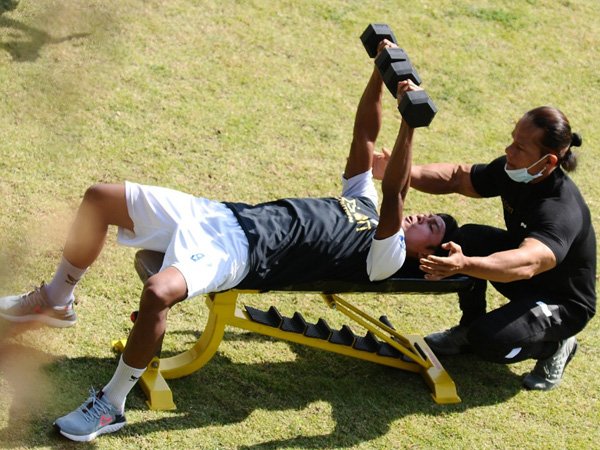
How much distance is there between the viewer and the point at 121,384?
4.17 meters

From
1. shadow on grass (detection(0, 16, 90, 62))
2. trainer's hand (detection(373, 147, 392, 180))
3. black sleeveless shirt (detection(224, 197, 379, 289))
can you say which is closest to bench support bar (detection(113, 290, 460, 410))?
black sleeveless shirt (detection(224, 197, 379, 289))

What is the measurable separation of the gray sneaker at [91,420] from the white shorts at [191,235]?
0.63 m

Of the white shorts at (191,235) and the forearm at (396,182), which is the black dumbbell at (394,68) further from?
the white shorts at (191,235)

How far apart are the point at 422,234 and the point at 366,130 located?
0.64 m

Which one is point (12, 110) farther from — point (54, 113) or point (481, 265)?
point (481, 265)

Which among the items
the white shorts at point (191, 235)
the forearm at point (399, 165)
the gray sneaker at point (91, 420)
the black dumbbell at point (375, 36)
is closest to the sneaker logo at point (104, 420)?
the gray sneaker at point (91, 420)

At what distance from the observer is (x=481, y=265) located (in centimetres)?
446

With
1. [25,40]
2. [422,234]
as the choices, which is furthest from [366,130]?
[25,40]

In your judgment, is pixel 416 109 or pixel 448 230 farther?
pixel 448 230

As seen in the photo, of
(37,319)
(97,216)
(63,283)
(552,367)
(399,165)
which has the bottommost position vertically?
(37,319)

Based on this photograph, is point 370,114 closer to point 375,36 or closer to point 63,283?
point 375,36

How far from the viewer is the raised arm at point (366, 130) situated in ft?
16.6

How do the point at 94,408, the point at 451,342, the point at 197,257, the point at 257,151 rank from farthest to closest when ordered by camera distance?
1. the point at 257,151
2. the point at 451,342
3. the point at 197,257
4. the point at 94,408

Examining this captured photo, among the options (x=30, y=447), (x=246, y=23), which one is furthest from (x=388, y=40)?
(x=246, y=23)
